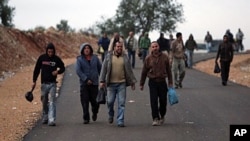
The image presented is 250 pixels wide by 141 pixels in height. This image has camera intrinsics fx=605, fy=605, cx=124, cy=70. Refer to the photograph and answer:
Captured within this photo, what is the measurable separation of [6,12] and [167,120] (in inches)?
1843

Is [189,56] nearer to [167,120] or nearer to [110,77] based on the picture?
[167,120]

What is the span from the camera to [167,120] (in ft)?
43.9

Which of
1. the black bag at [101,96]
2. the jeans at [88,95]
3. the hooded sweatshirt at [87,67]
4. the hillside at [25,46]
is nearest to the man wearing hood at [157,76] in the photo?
the black bag at [101,96]

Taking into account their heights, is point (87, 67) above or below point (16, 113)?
above

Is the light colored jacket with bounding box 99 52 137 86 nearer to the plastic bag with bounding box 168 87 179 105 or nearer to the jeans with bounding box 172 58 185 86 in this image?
the plastic bag with bounding box 168 87 179 105

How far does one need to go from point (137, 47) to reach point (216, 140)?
17275mm

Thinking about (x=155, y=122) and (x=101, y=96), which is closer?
(x=155, y=122)

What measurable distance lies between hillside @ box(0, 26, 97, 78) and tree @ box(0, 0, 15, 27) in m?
3.43

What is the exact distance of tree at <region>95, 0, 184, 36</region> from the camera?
6631 centimetres

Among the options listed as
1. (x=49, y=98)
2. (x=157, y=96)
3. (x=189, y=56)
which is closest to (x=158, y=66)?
(x=157, y=96)

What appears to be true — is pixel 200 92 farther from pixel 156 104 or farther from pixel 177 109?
pixel 156 104

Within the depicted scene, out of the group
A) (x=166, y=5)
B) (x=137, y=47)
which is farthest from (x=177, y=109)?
(x=166, y=5)

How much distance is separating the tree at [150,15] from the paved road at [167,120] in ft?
155

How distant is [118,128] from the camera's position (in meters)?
12.4
